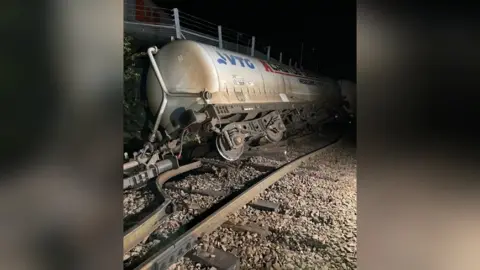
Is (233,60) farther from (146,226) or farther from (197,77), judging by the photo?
(146,226)

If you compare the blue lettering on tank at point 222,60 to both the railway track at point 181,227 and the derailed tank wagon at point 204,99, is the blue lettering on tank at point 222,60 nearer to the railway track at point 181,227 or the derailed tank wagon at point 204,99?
the derailed tank wagon at point 204,99

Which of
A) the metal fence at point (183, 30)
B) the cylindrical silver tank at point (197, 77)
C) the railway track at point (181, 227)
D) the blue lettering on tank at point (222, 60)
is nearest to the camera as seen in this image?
the railway track at point (181, 227)

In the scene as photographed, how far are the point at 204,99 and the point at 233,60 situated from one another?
618 mm

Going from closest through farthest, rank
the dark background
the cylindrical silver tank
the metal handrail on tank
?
the dark background < the metal handrail on tank < the cylindrical silver tank

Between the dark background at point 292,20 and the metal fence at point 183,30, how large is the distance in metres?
0.11

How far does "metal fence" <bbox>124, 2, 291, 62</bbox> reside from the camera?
7.25 feet

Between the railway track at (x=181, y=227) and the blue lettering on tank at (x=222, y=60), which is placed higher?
the blue lettering on tank at (x=222, y=60)

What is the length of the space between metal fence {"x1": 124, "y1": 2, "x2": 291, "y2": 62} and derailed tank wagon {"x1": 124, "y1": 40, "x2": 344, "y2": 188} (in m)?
0.07

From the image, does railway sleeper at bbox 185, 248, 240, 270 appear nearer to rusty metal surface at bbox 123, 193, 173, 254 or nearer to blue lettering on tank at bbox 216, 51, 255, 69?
rusty metal surface at bbox 123, 193, 173, 254

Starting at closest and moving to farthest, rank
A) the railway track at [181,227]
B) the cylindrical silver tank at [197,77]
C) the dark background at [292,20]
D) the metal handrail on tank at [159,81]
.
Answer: the railway track at [181,227] → the dark background at [292,20] → the metal handrail on tank at [159,81] → the cylindrical silver tank at [197,77]

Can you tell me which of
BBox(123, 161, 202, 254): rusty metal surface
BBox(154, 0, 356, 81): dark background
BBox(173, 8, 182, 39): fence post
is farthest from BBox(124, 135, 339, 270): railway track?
BBox(173, 8, 182, 39): fence post

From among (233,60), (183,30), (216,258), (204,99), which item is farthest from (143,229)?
(233,60)

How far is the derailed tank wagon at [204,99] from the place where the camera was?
2.79 m

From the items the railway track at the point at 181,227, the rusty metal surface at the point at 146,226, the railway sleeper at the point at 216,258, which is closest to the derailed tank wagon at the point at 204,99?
the railway track at the point at 181,227
